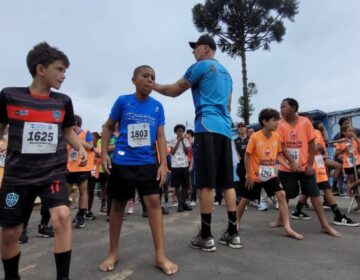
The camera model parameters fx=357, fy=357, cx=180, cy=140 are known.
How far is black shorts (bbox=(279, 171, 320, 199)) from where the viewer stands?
195 inches

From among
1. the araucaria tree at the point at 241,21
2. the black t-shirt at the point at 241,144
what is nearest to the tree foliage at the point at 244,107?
the araucaria tree at the point at 241,21

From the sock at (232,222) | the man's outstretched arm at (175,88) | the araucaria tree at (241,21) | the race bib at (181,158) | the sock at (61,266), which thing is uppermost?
the araucaria tree at (241,21)

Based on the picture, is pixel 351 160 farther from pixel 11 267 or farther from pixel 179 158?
pixel 11 267

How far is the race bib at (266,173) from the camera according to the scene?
4914 millimetres

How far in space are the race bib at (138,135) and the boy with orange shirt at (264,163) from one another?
204cm

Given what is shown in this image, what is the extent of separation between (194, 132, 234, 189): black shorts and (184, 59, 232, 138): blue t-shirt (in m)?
0.09

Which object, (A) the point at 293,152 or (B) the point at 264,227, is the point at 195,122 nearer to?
(A) the point at 293,152

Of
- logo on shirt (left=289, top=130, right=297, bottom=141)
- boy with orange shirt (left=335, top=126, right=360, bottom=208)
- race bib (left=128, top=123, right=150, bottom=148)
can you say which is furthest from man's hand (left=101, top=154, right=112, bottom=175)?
boy with orange shirt (left=335, top=126, right=360, bottom=208)

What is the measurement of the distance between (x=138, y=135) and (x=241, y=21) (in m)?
21.5

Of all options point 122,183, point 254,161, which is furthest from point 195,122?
point 254,161

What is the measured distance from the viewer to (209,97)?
12.9 ft

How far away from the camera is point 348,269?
10.6 ft

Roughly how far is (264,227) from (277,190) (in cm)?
75

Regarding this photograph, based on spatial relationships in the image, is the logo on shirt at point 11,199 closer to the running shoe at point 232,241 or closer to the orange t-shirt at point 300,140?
the running shoe at point 232,241
